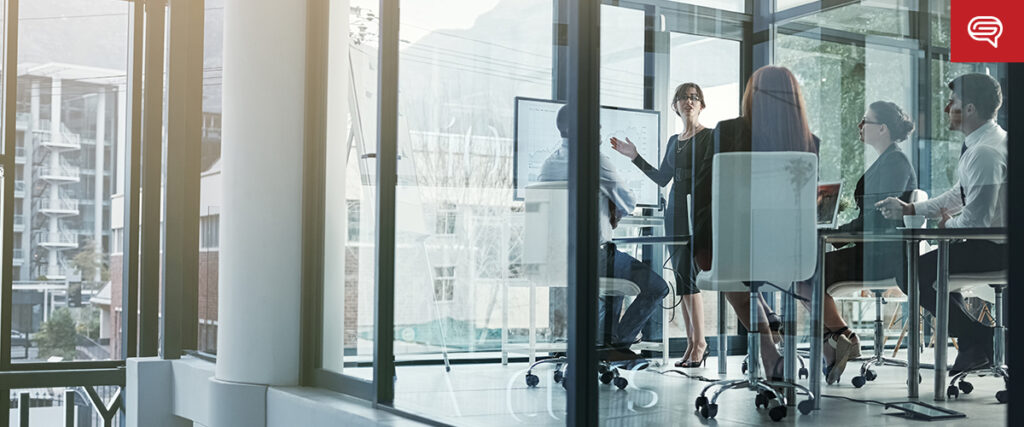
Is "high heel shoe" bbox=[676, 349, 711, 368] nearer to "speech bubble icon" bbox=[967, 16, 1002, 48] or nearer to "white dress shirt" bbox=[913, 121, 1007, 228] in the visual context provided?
"white dress shirt" bbox=[913, 121, 1007, 228]

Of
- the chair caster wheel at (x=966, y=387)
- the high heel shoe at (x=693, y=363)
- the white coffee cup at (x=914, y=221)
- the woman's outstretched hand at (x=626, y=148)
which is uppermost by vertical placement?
the woman's outstretched hand at (x=626, y=148)

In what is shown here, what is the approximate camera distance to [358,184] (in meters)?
4.58

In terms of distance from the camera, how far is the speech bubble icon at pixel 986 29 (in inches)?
74.6

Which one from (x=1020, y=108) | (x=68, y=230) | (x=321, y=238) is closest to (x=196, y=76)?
(x=68, y=230)

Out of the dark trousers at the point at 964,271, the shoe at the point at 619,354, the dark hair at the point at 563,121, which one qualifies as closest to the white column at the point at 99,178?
the dark hair at the point at 563,121

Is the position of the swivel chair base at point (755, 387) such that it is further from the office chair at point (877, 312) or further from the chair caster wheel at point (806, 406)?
the office chair at point (877, 312)

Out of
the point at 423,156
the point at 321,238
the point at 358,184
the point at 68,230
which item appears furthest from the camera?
the point at 68,230

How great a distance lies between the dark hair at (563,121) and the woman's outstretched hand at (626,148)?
0.70 ft

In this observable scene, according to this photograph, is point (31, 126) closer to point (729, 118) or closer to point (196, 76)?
point (196, 76)

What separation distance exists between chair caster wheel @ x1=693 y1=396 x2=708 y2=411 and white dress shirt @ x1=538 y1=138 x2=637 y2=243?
20.3 inches

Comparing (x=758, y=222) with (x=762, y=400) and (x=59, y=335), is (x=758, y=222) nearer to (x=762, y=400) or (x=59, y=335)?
(x=762, y=400)

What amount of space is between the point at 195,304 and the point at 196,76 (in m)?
1.50

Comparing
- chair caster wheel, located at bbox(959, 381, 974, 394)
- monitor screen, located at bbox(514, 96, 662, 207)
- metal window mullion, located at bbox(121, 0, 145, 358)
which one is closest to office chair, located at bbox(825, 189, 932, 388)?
chair caster wheel, located at bbox(959, 381, 974, 394)

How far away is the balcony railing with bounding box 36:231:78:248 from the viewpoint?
6.81 metres
